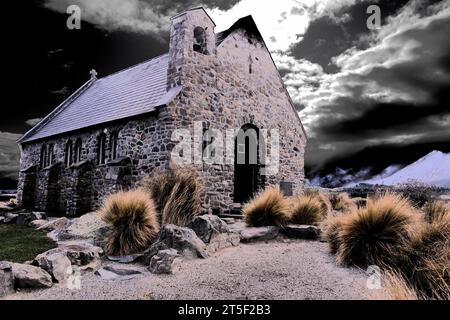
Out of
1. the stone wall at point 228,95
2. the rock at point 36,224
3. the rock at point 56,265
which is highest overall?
the stone wall at point 228,95

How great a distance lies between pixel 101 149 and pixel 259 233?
10.4 m

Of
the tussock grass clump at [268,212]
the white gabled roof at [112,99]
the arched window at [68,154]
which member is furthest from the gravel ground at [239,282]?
the arched window at [68,154]

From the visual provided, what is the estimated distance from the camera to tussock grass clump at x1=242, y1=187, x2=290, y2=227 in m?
8.59

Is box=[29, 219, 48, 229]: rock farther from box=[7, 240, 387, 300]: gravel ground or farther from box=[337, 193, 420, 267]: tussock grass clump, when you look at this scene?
box=[337, 193, 420, 267]: tussock grass clump

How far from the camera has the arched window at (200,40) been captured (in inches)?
516

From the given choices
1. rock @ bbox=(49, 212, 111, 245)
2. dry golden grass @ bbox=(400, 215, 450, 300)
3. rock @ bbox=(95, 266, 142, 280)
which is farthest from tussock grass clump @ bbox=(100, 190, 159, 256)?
dry golden grass @ bbox=(400, 215, 450, 300)

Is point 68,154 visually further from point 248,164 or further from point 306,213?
point 306,213

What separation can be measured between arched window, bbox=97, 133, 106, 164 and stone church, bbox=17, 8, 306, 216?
5cm

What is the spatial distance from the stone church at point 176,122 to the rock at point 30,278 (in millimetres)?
7006

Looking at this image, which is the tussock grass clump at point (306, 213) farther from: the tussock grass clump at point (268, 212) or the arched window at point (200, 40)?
the arched window at point (200, 40)

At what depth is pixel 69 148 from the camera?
18.0 metres
